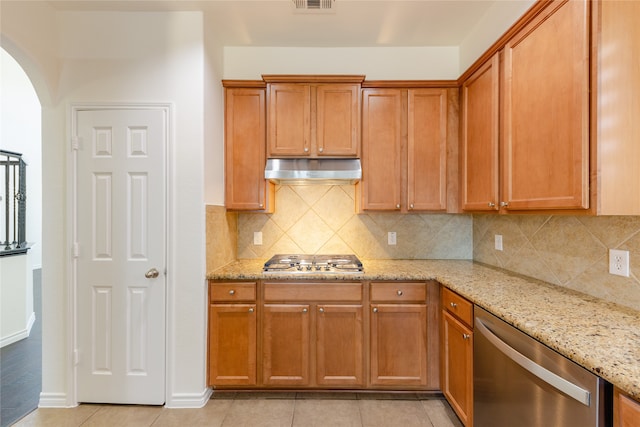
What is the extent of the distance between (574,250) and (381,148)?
4.89 feet

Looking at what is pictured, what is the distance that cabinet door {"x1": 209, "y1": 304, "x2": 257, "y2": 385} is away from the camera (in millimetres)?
2264

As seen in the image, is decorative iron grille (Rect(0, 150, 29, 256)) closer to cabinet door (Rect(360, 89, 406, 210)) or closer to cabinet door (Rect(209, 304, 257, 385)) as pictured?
cabinet door (Rect(209, 304, 257, 385))

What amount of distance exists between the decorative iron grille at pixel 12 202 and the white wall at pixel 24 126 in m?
0.18

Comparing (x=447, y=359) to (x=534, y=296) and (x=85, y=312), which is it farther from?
(x=85, y=312)

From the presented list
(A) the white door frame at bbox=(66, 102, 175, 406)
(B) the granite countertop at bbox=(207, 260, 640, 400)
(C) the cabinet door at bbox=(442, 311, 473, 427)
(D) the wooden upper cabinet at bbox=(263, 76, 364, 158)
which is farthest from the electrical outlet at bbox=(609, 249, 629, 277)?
(A) the white door frame at bbox=(66, 102, 175, 406)

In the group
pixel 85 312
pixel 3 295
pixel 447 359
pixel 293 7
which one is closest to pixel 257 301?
pixel 85 312

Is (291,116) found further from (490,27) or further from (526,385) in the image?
(526,385)

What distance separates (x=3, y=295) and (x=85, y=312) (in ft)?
6.25

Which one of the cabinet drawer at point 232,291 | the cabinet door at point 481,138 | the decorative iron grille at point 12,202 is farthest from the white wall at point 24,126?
the cabinet door at point 481,138

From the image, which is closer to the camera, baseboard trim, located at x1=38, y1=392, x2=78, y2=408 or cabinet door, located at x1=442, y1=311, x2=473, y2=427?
cabinet door, located at x1=442, y1=311, x2=473, y2=427

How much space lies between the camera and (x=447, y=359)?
2.11 m

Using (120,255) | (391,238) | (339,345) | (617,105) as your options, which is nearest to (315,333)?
(339,345)

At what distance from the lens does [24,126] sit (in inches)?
162

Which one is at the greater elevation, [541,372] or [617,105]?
[617,105]
